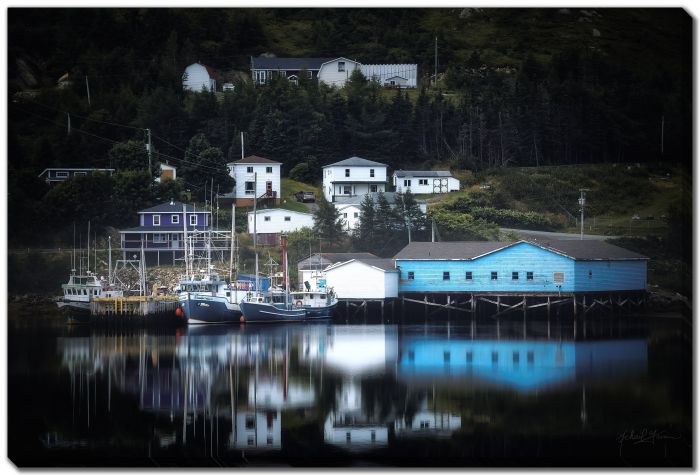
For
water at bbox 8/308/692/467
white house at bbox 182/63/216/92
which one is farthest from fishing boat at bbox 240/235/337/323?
white house at bbox 182/63/216/92

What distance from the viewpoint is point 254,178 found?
4738 centimetres

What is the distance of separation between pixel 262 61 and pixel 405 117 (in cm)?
794

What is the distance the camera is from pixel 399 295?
130ft

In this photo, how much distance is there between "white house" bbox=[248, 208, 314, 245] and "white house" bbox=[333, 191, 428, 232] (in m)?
1.37

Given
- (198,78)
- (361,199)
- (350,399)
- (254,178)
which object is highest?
(198,78)

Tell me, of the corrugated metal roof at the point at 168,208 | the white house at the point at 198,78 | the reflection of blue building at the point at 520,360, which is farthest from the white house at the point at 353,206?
the reflection of blue building at the point at 520,360

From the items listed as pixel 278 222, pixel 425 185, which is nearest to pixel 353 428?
pixel 278 222

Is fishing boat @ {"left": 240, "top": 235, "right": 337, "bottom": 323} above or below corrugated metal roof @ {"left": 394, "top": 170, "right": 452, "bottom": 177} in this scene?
below

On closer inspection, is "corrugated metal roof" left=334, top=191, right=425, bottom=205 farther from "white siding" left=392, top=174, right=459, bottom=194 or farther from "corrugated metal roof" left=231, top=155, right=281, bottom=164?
"corrugated metal roof" left=231, top=155, right=281, bottom=164

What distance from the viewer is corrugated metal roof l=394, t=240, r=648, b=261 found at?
39625 mm

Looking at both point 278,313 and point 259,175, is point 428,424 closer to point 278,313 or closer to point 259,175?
point 278,313

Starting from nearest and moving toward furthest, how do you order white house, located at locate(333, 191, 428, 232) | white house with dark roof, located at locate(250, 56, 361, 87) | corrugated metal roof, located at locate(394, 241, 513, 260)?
1. corrugated metal roof, located at locate(394, 241, 513, 260)
2. white house, located at locate(333, 191, 428, 232)
3. white house with dark roof, located at locate(250, 56, 361, 87)

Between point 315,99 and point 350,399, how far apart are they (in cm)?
3078

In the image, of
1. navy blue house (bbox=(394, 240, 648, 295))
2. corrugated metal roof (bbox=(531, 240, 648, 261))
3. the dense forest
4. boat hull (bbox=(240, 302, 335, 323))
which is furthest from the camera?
the dense forest
